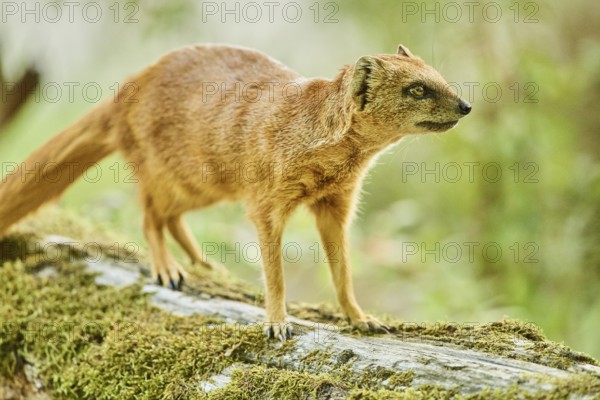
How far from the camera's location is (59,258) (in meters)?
4.16

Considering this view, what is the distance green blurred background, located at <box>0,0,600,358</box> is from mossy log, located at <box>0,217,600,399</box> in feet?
6.25

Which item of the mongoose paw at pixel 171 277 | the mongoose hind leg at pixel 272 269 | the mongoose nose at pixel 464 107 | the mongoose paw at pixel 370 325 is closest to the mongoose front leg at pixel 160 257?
the mongoose paw at pixel 171 277

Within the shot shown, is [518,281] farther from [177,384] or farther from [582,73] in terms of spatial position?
[177,384]

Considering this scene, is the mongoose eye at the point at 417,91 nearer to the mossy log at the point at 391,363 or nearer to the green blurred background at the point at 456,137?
the mossy log at the point at 391,363

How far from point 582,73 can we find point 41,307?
14.8ft

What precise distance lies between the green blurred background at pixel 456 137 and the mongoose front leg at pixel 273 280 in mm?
1682

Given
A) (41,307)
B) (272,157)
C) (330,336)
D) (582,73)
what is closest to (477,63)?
(582,73)

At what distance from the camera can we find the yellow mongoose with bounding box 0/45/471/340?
304 centimetres

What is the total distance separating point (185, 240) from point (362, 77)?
1978 millimetres

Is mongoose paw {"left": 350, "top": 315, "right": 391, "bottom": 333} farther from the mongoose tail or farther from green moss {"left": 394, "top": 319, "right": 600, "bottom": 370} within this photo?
the mongoose tail

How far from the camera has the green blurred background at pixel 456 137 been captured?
5320mm

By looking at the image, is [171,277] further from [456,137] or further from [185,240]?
[456,137]

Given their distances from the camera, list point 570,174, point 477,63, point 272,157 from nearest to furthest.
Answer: point 272,157 < point 570,174 < point 477,63

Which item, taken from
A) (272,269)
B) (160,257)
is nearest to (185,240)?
(160,257)
